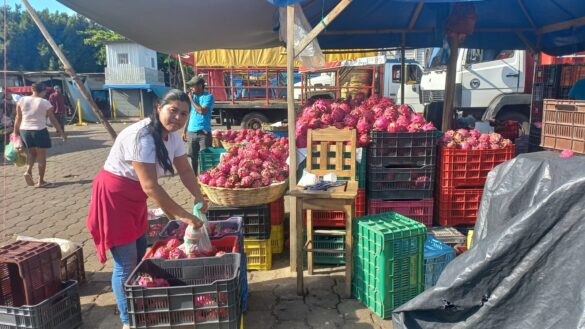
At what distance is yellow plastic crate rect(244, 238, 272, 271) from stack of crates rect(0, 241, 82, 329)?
5.15 feet

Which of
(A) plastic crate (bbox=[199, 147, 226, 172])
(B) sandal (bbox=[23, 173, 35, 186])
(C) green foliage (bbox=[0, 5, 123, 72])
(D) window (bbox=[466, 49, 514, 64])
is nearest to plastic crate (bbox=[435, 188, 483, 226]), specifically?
(A) plastic crate (bbox=[199, 147, 226, 172])

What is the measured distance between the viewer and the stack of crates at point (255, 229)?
158 inches

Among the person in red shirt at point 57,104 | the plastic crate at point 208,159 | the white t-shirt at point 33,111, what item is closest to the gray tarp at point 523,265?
the plastic crate at point 208,159

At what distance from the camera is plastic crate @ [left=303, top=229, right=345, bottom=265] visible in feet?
13.5

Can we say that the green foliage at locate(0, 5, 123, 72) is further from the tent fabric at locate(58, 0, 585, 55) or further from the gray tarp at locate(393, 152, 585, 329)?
the gray tarp at locate(393, 152, 585, 329)

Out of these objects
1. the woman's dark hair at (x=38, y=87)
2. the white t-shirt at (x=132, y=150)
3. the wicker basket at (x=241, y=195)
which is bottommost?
the wicker basket at (x=241, y=195)

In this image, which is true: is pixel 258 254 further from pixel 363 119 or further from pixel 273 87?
pixel 273 87

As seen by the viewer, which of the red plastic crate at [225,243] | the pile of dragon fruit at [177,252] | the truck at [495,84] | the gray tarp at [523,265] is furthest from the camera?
the truck at [495,84]

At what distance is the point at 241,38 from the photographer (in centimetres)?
667

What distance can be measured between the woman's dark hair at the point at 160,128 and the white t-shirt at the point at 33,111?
566 cm

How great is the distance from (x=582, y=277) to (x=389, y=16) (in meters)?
5.91

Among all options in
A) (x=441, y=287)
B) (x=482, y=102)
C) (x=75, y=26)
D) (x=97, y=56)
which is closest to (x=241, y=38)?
(x=441, y=287)

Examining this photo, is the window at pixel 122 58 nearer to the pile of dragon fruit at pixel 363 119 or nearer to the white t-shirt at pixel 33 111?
the white t-shirt at pixel 33 111

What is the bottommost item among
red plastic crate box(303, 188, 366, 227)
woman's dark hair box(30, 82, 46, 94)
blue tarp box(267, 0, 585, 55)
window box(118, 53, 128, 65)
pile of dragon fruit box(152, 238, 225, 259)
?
red plastic crate box(303, 188, 366, 227)
